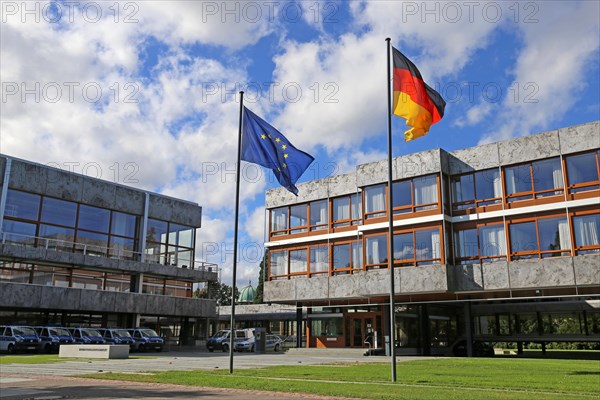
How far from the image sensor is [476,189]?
1280 inches

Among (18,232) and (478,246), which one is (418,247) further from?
(18,232)

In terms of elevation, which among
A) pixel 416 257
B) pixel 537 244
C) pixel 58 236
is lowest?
pixel 416 257

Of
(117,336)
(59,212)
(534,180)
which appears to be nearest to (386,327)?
(534,180)

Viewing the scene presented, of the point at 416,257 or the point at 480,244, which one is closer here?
the point at 480,244

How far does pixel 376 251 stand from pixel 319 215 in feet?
21.2

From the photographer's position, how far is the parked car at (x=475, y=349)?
35.5 metres

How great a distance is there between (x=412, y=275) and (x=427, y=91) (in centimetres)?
1696

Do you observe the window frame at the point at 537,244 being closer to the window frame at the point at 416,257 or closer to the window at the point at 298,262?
the window frame at the point at 416,257

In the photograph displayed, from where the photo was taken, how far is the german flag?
1695 cm

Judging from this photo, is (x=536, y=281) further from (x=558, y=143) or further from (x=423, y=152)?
(x=423, y=152)

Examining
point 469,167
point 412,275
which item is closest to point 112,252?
point 412,275

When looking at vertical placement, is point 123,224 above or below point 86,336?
above

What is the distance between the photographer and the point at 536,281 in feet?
95.1

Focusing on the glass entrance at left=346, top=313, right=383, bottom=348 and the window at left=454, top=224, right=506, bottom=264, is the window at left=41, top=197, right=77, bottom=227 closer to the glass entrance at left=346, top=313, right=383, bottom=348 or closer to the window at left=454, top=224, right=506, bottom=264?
the glass entrance at left=346, top=313, right=383, bottom=348
